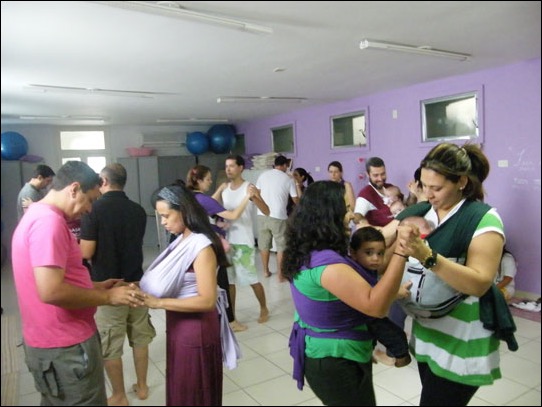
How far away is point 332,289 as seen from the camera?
0.95 m

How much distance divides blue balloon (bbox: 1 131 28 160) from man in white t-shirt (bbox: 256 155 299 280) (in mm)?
564

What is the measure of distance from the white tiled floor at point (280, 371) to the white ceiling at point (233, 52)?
0.51 metres

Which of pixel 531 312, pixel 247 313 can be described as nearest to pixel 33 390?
pixel 247 313

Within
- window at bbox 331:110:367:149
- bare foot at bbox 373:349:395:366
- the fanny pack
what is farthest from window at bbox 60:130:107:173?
bare foot at bbox 373:349:395:366

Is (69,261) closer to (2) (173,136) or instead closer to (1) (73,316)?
(1) (73,316)

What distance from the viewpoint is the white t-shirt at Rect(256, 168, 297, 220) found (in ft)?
3.50

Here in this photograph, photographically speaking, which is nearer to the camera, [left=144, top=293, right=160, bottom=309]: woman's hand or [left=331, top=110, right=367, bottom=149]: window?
[left=144, top=293, right=160, bottom=309]: woman's hand

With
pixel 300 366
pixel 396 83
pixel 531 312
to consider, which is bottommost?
pixel 300 366

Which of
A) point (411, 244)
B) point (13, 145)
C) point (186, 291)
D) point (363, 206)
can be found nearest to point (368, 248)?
point (363, 206)

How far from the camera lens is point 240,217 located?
3.36 feet

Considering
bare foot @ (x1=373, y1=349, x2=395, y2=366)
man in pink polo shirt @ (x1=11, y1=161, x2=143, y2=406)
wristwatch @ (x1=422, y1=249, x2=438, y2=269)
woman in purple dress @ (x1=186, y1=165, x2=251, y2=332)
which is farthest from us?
bare foot @ (x1=373, y1=349, x2=395, y2=366)

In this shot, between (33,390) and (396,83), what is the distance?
1.18 m

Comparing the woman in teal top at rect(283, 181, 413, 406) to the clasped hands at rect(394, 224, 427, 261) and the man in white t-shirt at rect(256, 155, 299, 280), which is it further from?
the clasped hands at rect(394, 224, 427, 261)

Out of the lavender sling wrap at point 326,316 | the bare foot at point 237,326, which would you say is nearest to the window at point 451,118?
the lavender sling wrap at point 326,316
